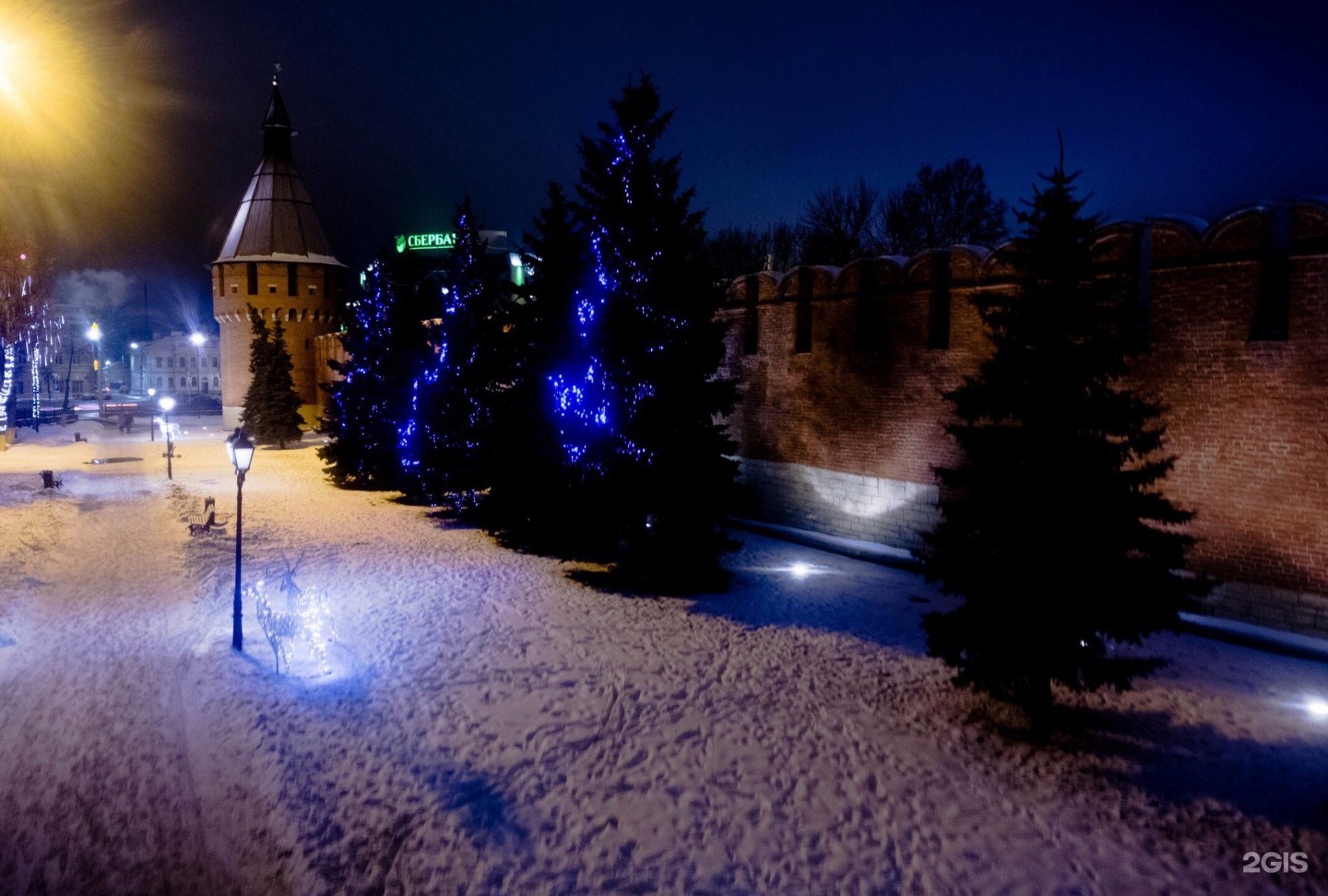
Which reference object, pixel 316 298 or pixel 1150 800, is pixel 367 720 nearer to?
pixel 1150 800

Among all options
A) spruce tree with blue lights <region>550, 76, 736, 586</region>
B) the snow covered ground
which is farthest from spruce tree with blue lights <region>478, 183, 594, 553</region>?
the snow covered ground

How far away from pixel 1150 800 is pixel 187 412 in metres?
60.1

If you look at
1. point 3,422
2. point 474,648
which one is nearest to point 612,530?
point 474,648

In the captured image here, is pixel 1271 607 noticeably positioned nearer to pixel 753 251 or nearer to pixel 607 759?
pixel 607 759

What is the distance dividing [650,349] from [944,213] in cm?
2608

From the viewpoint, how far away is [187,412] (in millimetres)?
53094

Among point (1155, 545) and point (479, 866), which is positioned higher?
point (1155, 545)

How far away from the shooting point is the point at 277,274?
1439 inches

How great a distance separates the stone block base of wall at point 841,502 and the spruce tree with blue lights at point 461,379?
606 cm

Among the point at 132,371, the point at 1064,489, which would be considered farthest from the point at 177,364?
the point at 1064,489

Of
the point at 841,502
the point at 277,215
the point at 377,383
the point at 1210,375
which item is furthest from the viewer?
the point at 277,215

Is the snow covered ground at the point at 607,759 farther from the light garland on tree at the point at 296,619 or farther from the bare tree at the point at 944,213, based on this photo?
the bare tree at the point at 944,213

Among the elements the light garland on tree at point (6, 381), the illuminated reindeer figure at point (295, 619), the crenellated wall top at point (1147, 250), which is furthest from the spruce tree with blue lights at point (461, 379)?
the light garland on tree at point (6, 381)

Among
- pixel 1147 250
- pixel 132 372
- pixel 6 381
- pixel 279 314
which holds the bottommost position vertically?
pixel 6 381
